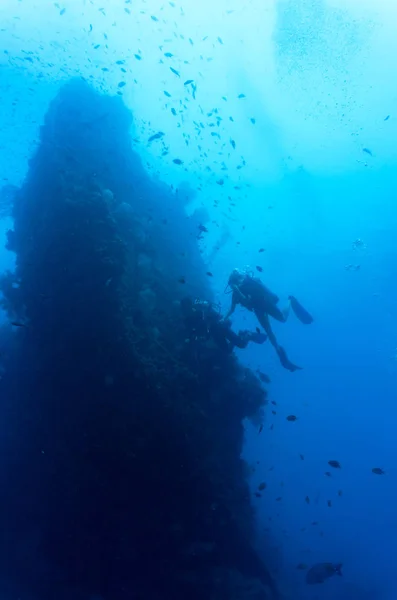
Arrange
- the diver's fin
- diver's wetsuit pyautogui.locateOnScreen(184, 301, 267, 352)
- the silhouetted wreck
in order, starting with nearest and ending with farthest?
the silhouetted wreck
diver's wetsuit pyautogui.locateOnScreen(184, 301, 267, 352)
the diver's fin

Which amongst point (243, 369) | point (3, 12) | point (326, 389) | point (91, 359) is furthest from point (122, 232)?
point (326, 389)


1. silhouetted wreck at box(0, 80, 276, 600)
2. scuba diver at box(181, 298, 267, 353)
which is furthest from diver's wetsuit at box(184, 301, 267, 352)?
silhouetted wreck at box(0, 80, 276, 600)

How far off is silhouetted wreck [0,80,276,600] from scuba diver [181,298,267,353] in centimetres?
A: 70

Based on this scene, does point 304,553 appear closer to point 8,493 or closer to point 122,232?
point 8,493

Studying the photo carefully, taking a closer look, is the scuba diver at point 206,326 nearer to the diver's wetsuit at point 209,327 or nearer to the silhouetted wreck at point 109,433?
the diver's wetsuit at point 209,327

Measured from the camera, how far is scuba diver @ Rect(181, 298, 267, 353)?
11.5 m

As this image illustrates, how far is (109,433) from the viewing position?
9.66 metres

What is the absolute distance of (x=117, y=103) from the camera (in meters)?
20.1

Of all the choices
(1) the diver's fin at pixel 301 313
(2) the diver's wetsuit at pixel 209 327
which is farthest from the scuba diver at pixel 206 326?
(1) the diver's fin at pixel 301 313

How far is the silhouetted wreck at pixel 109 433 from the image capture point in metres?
9.84

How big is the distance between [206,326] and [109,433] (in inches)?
156

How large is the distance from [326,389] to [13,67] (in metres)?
43.6

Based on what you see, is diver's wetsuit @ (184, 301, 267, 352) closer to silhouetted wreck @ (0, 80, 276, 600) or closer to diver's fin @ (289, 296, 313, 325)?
silhouetted wreck @ (0, 80, 276, 600)

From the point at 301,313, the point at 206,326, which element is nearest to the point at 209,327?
the point at 206,326
